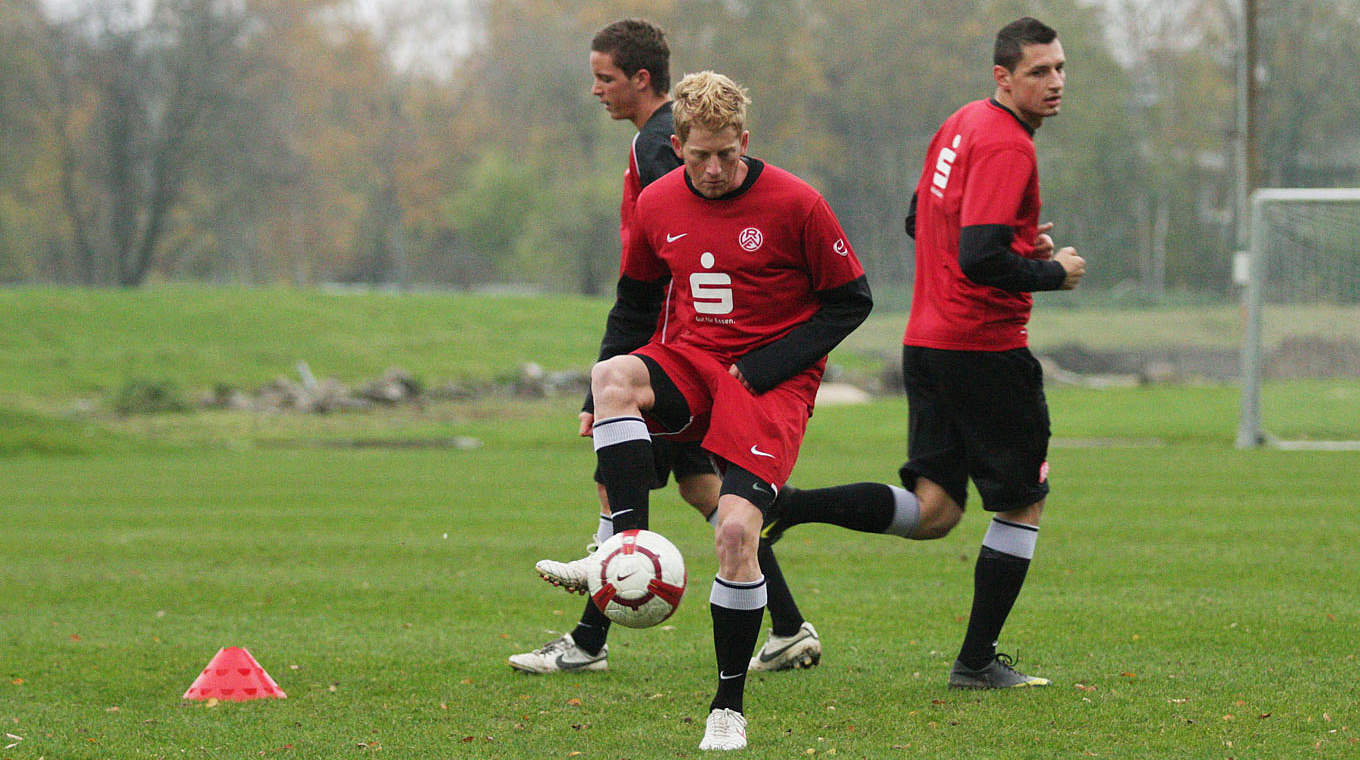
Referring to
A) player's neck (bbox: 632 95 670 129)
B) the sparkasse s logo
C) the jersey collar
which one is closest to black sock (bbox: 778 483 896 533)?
the sparkasse s logo

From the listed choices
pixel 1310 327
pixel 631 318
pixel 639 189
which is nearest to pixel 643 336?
pixel 631 318

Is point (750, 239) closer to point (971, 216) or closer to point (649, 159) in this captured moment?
point (971, 216)

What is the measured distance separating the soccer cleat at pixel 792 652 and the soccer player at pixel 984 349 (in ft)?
2.24

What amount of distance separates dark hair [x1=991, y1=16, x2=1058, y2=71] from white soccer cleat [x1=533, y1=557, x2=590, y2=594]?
8.16 feet

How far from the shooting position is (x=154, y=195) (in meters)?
59.4

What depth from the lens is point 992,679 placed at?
18.8 feet

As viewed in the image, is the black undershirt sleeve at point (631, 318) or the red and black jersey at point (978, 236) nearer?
the red and black jersey at point (978, 236)

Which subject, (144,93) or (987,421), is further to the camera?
(144,93)

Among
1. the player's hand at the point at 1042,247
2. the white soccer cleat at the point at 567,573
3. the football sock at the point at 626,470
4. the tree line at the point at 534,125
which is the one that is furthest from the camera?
A: the tree line at the point at 534,125

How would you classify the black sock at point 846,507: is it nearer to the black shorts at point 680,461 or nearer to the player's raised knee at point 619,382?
the black shorts at point 680,461

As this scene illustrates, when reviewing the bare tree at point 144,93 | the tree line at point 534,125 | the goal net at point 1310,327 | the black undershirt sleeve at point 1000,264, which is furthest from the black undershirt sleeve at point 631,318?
the bare tree at point 144,93

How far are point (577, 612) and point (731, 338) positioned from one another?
124 inches

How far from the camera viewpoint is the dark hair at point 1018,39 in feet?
18.2

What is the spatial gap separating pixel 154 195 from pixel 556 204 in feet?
62.8
